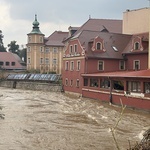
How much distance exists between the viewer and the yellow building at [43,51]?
7350cm

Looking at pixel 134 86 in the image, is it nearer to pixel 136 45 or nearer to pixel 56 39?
pixel 136 45

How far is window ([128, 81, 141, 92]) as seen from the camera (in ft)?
88.2

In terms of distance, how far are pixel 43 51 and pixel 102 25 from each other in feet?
64.0

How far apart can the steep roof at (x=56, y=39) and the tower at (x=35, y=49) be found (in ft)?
7.77

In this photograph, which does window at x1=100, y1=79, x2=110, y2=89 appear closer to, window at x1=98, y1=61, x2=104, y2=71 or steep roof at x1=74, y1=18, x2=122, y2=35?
window at x1=98, y1=61, x2=104, y2=71

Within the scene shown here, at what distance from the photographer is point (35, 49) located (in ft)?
242

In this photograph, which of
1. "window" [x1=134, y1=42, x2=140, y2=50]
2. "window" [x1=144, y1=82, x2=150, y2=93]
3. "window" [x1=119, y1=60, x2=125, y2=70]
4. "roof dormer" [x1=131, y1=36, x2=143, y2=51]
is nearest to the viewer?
"window" [x1=144, y1=82, x2=150, y2=93]

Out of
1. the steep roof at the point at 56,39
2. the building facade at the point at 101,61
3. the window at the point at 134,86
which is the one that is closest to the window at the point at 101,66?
the building facade at the point at 101,61

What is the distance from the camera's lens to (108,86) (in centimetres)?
3253

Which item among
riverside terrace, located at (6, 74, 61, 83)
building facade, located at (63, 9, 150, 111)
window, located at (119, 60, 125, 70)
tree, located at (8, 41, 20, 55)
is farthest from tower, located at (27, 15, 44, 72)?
window, located at (119, 60, 125, 70)

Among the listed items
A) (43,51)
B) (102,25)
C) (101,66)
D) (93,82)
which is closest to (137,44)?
(101,66)

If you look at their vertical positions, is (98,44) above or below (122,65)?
above

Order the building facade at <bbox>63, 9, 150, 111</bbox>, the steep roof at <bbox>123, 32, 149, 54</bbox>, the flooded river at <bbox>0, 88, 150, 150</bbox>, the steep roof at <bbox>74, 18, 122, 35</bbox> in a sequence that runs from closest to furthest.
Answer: the flooded river at <bbox>0, 88, 150, 150</bbox>, the building facade at <bbox>63, 9, 150, 111</bbox>, the steep roof at <bbox>123, 32, 149, 54</bbox>, the steep roof at <bbox>74, 18, 122, 35</bbox>

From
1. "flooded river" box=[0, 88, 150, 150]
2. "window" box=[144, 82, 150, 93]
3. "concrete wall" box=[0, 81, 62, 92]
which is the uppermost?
"window" box=[144, 82, 150, 93]
